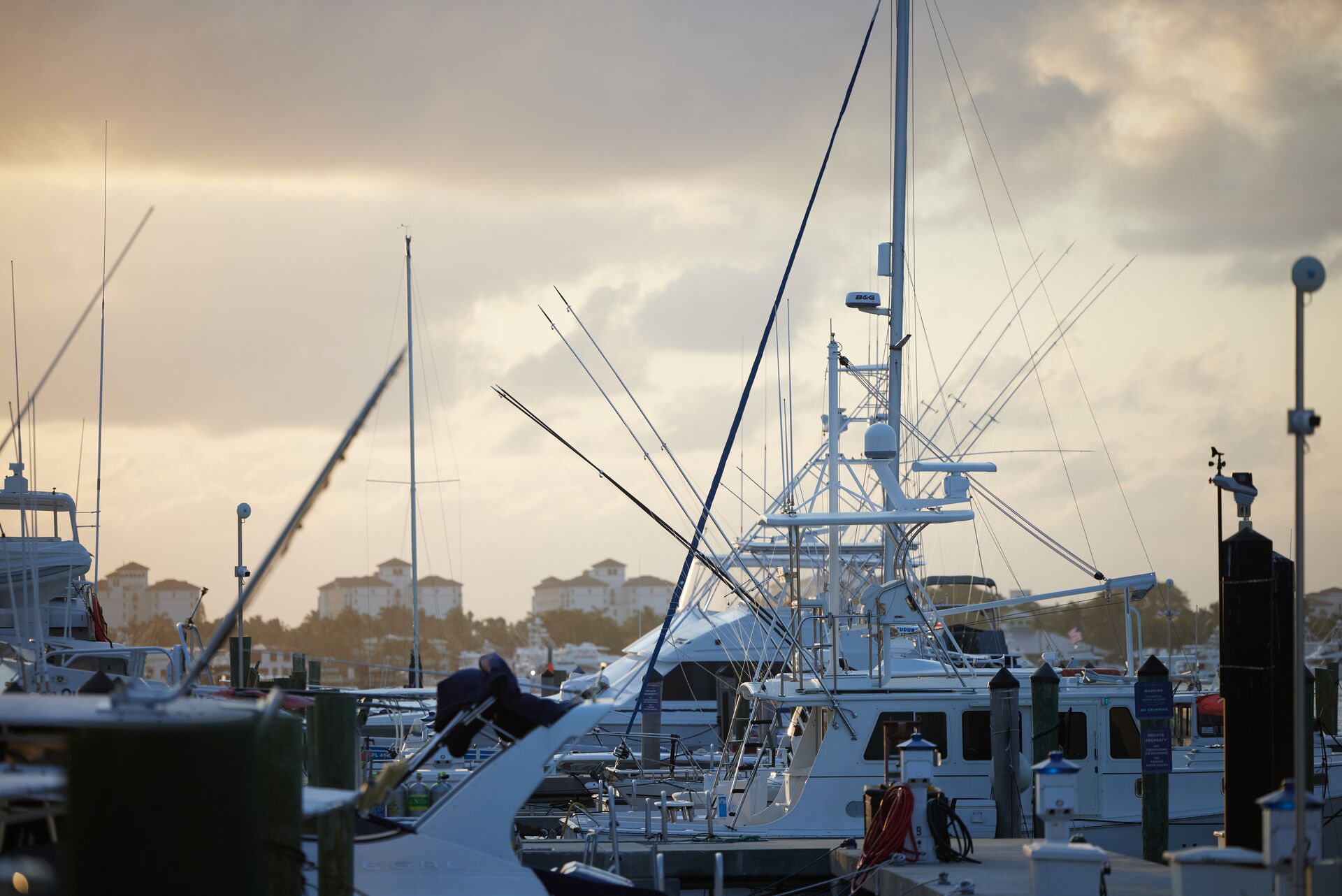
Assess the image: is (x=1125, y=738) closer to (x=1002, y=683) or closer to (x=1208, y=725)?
(x=1002, y=683)

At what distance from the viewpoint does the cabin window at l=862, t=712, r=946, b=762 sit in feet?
57.0

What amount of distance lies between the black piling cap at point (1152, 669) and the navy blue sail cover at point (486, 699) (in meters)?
7.66

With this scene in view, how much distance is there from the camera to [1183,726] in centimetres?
2195

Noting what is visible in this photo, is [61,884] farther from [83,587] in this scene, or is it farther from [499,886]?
[83,587]

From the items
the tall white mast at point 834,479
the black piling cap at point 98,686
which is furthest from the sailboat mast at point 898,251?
the black piling cap at point 98,686

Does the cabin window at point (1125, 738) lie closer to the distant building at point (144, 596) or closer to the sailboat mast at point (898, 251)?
the sailboat mast at point (898, 251)

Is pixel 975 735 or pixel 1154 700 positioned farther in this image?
pixel 975 735

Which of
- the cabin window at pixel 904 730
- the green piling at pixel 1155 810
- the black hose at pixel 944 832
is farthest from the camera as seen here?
the cabin window at pixel 904 730

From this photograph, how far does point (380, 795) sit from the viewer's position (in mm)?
11336

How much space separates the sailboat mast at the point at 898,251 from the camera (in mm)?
19672

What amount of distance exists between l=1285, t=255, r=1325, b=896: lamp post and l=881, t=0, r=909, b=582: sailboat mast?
29.1 ft

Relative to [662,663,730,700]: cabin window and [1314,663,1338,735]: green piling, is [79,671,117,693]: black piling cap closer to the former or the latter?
[662,663,730,700]: cabin window

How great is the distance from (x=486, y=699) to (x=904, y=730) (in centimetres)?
676

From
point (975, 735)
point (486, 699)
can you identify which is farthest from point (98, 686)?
point (975, 735)
